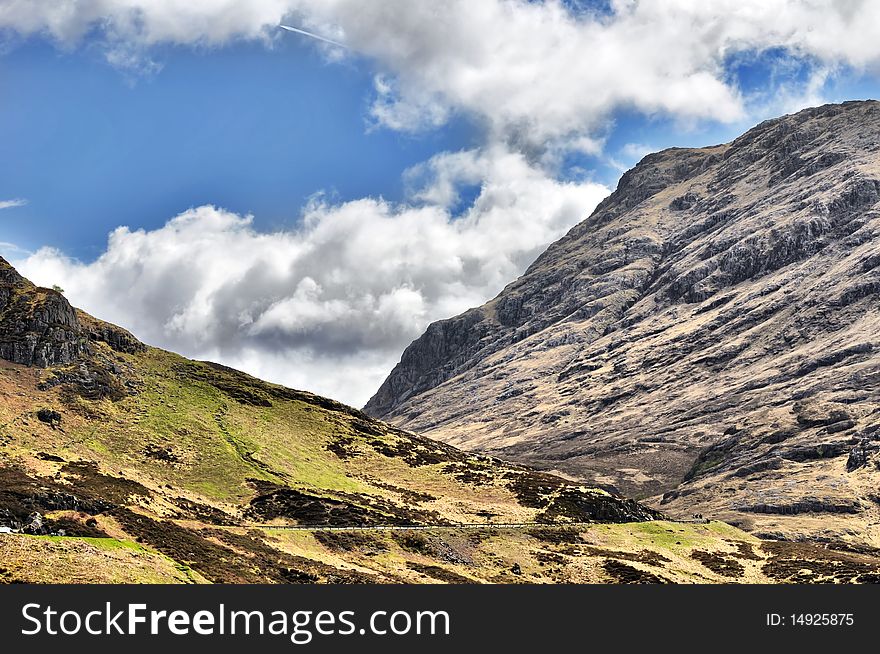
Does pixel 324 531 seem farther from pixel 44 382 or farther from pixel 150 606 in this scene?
pixel 44 382

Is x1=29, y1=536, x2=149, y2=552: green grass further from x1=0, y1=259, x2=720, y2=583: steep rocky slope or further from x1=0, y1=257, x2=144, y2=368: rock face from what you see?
x1=0, y1=257, x2=144, y2=368: rock face

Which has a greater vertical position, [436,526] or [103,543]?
[436,526]

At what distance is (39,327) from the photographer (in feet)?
443

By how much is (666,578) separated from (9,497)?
72.8 metres

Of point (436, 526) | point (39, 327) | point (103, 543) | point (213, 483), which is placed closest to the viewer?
point (103, 543)

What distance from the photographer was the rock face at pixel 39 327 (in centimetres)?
12900

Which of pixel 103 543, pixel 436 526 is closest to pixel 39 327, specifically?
pixel 436 526

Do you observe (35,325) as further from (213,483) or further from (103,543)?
(103,543)

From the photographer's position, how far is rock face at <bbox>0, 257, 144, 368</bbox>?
423 feet

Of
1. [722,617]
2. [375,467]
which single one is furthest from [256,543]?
[375,467]

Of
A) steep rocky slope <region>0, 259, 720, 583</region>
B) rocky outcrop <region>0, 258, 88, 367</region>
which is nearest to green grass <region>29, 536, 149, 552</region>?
steep rocky slope <region>0, 259, 720, 583</region>

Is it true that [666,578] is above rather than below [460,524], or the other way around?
below

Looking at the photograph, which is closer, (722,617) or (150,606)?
(150,606)

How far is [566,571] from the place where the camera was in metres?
91.9
